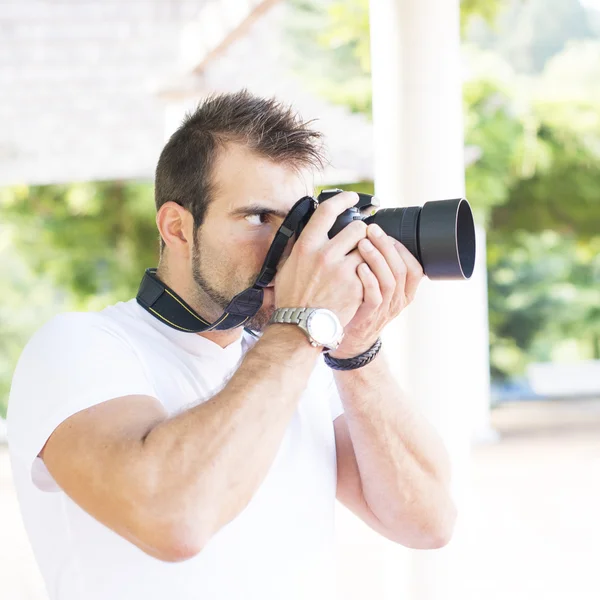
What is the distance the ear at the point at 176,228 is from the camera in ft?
5.49

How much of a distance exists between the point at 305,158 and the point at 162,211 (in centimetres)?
29

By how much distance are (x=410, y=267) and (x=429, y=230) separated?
67mm

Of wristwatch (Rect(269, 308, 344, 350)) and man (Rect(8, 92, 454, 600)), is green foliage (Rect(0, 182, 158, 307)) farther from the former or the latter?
wristwatch (Rect(269, 308, 344, 350))

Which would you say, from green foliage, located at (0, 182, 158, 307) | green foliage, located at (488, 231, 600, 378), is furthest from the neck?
green foliage, located at (488, 231, 600, 378)

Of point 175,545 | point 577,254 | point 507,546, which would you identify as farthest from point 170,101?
point 577,254

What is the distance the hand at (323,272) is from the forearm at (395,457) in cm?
22

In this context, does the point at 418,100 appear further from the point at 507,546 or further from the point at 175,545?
the point at 507,546

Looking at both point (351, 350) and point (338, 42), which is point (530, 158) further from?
point (351, 350)

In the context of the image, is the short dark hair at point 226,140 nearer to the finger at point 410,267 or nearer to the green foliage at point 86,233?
the finger at point 410,267

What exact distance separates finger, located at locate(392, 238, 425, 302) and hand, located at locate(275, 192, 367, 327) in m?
0.07

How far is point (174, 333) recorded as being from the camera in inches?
62.4

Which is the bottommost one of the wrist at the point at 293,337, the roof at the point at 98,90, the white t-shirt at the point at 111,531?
the white t-shirt at the point at 111,531

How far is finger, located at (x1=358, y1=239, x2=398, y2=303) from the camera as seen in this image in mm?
1421

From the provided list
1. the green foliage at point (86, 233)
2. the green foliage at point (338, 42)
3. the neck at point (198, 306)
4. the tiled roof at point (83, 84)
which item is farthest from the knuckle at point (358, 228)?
the green foliage at point (86, 233)
